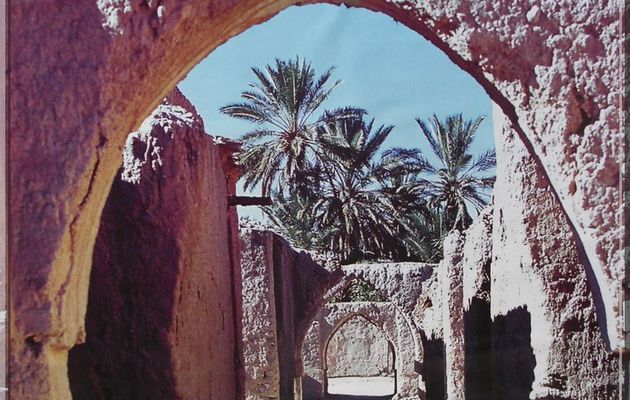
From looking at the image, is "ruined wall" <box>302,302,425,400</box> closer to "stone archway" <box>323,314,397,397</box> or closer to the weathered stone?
"stone archway" <box>323,314,397,397</box>

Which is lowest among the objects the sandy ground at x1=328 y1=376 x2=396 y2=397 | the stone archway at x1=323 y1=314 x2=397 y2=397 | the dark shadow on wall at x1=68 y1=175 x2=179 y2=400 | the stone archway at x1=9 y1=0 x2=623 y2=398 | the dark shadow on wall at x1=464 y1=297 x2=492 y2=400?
the sandy ground at x1=328 y1=376 x2=396 y2=397

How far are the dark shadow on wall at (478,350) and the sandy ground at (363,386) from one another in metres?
12.3

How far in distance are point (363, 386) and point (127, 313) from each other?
17.8 m

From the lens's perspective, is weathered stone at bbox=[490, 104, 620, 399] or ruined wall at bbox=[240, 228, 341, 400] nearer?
weathered stone at bbox=[490, 104, 620, 399]

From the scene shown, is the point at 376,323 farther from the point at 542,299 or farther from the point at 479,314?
the point at 542,299

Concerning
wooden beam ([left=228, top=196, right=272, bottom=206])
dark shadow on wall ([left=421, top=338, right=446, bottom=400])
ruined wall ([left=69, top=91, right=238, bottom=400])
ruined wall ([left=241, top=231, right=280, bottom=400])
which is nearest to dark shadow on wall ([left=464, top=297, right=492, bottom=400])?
wooden beam ([left=228, top=196, right=272, bottom=206])

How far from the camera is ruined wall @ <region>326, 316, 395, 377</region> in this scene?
21938 millimetres

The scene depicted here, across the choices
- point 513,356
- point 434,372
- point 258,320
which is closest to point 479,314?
point 513,356

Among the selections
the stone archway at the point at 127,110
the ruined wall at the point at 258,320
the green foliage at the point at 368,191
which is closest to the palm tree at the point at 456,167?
the green foliage at the point at 368,191

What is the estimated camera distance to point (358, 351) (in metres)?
22.1

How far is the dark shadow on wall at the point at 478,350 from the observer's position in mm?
6262

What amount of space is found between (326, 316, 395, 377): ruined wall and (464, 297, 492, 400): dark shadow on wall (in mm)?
14817

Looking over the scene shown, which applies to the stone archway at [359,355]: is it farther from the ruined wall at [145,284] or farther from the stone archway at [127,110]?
the stone archway at [127,110]

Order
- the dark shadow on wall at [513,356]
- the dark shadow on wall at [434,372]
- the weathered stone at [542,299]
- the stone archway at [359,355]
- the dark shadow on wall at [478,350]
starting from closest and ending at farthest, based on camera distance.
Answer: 1. the weathered stone at [542,299]
2. the dark shadow on wall at [513,356]
3. the dark shadow on wall at [478,350]
4. the dark shadow on wall at [434,372]
5. the stone archway at [359,355]
